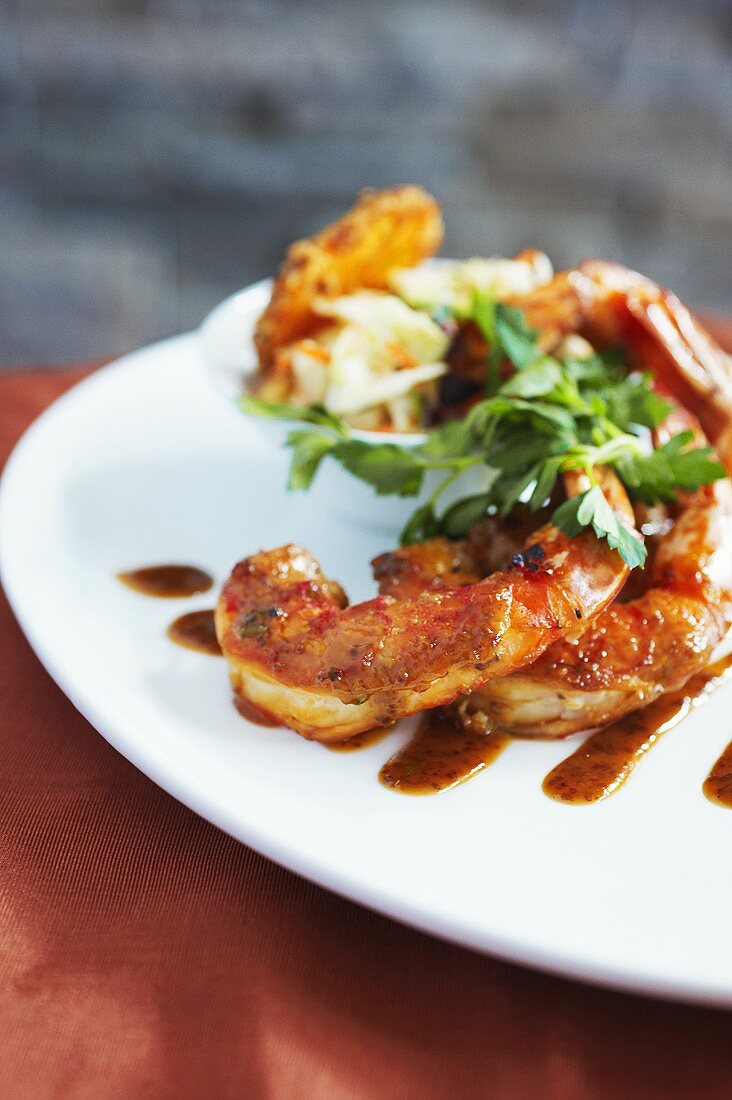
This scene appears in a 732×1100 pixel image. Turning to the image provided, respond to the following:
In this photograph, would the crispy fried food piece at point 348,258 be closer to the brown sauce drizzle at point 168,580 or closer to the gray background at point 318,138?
the brown sauce drizzle at point 168,580

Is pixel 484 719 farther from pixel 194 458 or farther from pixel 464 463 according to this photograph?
pixel 194 458

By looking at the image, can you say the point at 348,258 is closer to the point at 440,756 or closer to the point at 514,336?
the point at 514,336

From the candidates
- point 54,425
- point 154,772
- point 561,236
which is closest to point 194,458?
point 54,425

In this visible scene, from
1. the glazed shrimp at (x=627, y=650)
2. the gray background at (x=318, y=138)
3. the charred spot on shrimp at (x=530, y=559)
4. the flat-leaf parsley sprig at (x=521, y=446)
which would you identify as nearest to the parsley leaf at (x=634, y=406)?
the flat-leaf parsley sprig at (x=521, y=446)

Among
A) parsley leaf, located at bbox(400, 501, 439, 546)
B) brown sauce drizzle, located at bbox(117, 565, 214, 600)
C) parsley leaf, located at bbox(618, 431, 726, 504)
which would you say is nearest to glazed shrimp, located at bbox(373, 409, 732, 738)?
parsley leaf, located at bbox(618, 431, 726, 504)

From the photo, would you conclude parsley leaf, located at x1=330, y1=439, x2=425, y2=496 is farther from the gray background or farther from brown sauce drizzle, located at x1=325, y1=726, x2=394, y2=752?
the gray background

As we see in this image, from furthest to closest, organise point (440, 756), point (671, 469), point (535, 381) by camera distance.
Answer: point (535, 381) < point (671, 469) < point (440, 756)

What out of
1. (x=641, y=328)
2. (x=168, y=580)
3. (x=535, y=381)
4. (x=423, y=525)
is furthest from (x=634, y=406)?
(x=168, y=580)
